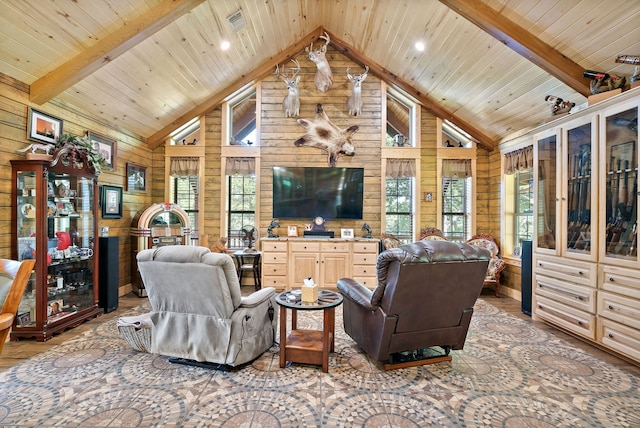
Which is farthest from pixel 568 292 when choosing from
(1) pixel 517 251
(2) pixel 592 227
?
(1) pixel 517 251

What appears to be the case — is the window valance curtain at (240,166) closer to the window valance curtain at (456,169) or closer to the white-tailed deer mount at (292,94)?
the white-tailed deer mount at (292,94)

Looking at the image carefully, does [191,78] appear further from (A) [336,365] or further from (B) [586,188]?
(B) [586,188]

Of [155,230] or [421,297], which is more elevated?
[155,230]

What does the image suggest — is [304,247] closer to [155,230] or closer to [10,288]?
[155,230]

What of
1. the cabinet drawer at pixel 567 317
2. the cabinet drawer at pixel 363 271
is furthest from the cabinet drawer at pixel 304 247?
the cabinet drawer at pixel 567 317

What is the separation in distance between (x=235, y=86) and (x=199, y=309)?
4.13 metres

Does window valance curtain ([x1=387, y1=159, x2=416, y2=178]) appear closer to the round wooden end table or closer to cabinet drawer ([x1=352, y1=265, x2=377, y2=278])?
cabinet drawer ([x1=352, y1=265, x2=377, y2=278])

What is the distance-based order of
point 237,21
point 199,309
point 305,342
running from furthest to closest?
point 237,21 < point 305,342 < point 199,309

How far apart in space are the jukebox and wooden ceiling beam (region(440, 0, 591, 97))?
4.70 m

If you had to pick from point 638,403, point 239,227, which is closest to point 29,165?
point 239,227

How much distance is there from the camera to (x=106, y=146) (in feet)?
14.8

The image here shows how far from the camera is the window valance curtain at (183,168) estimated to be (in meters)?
5.61

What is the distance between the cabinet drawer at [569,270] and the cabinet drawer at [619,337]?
39 centimetres

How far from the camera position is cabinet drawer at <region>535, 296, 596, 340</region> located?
10.2ft
